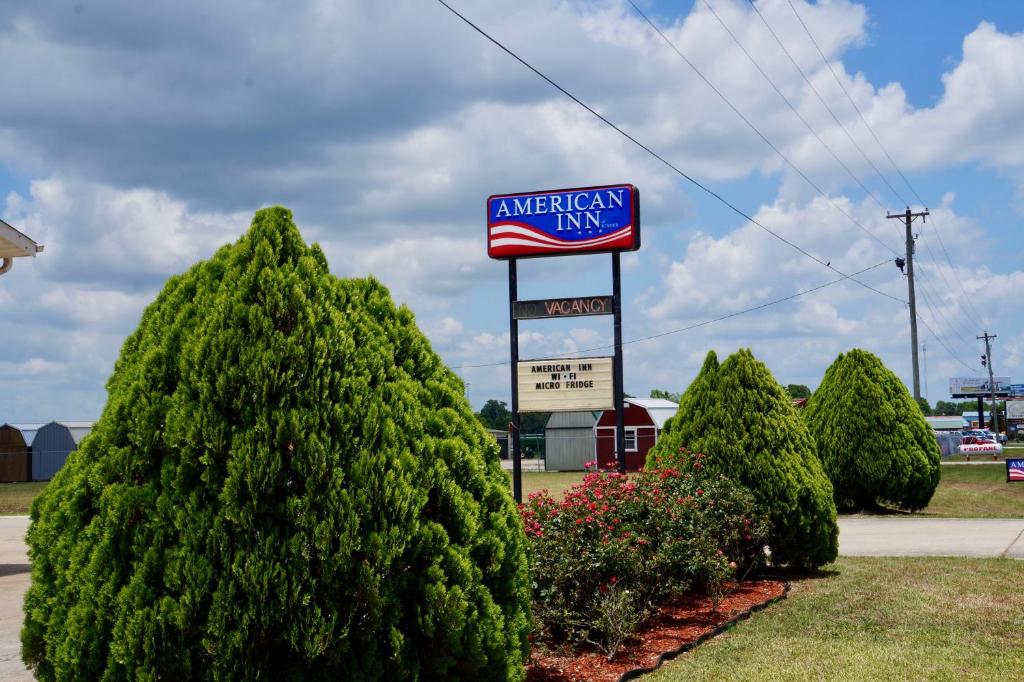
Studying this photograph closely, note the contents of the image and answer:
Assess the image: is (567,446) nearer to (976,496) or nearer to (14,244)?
(976,496)

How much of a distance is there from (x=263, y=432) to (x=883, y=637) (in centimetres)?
593

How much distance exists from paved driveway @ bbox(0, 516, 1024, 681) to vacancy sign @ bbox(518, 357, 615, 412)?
437 cm

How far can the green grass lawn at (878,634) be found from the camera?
6.68 metres

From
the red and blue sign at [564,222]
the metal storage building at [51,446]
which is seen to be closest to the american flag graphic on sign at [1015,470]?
the red and blue sign at [564,222]

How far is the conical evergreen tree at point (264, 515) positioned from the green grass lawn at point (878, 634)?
2.86 m

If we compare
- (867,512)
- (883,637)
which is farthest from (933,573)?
(867,512)

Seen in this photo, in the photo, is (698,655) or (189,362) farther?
(698,655)

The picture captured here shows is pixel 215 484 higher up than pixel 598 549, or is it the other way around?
pixel 215 484

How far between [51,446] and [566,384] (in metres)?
43.8

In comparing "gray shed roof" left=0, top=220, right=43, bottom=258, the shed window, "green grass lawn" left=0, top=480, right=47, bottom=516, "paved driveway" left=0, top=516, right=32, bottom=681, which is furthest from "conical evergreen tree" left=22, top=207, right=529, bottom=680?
the shed window

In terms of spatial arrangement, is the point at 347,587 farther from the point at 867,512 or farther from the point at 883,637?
the point at 867,512

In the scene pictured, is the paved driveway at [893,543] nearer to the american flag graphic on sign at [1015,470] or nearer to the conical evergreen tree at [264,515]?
the conical evergreen tree at [264,515]

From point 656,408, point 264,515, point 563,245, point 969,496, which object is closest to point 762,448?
point 563,245

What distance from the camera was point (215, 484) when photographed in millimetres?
4000
